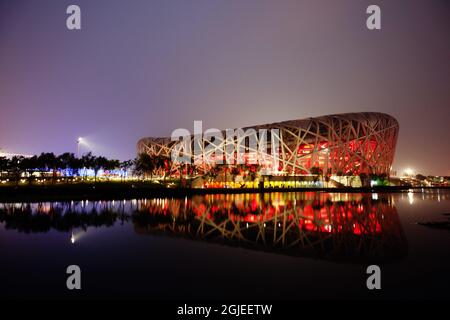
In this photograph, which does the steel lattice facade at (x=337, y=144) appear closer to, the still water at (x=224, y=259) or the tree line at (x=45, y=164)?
the tree line at (x=45, y=164)

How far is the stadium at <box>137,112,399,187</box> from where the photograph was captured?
8062 centimetres

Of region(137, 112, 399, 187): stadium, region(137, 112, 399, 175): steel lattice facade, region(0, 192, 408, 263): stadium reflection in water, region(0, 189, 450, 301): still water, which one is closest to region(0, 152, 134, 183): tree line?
region(137, 112, 399, 187): stadium

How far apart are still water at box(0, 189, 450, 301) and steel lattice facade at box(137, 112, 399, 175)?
214ft

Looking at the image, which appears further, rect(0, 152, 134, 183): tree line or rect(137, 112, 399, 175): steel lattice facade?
rect(137, 112, 399, 175): steel lattice facade

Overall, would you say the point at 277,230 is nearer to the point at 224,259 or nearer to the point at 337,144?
the point at 224,259

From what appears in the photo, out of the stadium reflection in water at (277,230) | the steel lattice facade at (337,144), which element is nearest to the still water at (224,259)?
the stadium reflection in water at (277,230)

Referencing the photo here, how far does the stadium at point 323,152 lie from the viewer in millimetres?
80625

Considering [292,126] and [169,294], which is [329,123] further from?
[169,294]

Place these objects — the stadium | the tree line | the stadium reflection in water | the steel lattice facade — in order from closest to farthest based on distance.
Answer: the stadium reflection in water
the tree line
the stadium
the steel lattice facade

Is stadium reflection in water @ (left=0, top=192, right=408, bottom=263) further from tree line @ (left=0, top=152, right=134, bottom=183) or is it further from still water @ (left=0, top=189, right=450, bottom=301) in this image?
tree line @ (left=0, top=152, right=134, bottom=183)

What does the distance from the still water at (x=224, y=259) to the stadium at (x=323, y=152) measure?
58.4 metres
